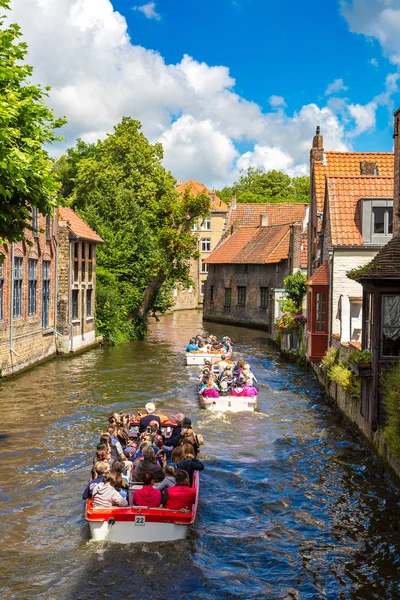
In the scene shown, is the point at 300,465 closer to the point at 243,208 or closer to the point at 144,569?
the point at 144,569

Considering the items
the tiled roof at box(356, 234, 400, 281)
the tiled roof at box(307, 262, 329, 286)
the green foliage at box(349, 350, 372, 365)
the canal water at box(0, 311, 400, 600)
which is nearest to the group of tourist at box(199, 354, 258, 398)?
the canal water at box(0, 311, 400, 600)

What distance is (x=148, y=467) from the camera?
1208 cm

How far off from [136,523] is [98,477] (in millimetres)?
1171

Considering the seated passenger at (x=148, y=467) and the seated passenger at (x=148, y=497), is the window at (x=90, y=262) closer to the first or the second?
the seated passenger at (x=148, y=467)

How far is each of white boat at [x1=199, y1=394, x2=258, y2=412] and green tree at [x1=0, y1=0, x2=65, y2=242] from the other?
9148mm

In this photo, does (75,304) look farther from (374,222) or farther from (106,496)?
(106,496)

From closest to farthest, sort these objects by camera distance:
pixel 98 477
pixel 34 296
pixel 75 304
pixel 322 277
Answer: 1. pixel 98 477
2. pixel 322 277
3. pixel 34 296
4. pixel 75 304

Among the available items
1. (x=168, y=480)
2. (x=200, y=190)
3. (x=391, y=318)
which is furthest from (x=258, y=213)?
(x=168, y=480)

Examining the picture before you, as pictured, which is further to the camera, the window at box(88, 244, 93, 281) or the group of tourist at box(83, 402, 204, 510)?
the window at box(88, 244, 93, 281)

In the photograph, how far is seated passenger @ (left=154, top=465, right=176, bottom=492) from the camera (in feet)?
38.3

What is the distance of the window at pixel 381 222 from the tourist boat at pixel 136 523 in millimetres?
14386

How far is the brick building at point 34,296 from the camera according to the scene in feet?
82.9

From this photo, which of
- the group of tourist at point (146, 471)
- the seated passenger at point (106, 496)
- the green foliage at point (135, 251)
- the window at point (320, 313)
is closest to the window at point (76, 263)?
the green foliage at point (135, 251)

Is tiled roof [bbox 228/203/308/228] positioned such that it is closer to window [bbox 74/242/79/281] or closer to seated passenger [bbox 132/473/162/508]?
window [bbox 74/242/79/281]
